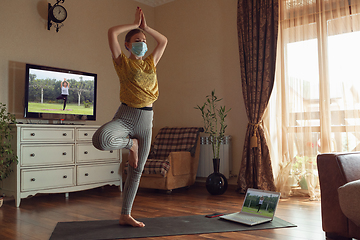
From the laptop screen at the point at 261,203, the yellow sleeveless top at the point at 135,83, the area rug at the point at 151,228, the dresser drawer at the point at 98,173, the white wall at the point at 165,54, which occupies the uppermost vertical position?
the white wall at the point at 165,54

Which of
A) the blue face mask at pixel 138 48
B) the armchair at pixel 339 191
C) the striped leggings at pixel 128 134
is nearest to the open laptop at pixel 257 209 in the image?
the armchair at pixel 339 191

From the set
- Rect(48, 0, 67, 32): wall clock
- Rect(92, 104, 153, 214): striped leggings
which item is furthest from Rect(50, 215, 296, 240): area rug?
Rect(48, 0, 67, 32): wall clock

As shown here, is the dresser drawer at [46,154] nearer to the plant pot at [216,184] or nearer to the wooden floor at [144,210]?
the wooden floor at [144,210]

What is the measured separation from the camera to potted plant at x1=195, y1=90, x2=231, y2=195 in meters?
3.95

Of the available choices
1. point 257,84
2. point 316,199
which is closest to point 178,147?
point 257,84

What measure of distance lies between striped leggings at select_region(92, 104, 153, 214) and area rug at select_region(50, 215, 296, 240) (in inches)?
7.8

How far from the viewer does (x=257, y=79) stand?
413 centimetres

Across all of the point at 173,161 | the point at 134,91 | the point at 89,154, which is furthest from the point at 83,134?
the point at 134,91

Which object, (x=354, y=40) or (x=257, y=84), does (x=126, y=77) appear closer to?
(x=257, y=84)

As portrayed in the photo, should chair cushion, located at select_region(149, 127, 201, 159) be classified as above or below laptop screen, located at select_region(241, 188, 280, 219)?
above

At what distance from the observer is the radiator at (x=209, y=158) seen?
441 cm

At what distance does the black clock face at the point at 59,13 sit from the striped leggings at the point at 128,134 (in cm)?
252

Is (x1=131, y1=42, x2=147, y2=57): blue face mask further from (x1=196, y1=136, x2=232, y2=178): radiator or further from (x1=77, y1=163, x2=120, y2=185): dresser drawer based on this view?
(x1=196, y1=136, x2=232, y2=178): radiator

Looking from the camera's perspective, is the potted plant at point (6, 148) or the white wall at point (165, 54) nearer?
the potted plant at point (6, 148)
